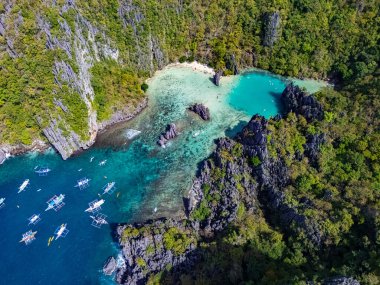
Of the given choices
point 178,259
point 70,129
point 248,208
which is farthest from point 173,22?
point 178,259

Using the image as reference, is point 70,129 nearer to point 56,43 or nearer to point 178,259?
point 56,43

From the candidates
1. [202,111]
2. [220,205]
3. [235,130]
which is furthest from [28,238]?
[235,130]

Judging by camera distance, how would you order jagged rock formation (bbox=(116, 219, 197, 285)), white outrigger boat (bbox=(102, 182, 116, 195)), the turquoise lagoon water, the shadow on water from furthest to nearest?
the shadow on water
white outrigger boat (bbox=(102, 182, 116, 195))
the turquoise lagoon water
jagged rock formation (bbox=(116, 219, 197, 285))

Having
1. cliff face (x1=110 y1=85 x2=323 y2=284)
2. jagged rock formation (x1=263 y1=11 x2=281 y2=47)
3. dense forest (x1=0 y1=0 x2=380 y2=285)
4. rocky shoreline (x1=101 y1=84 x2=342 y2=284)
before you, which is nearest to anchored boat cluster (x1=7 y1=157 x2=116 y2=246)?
cliff face (x1=110 y1=85 x2=323 y2=284)

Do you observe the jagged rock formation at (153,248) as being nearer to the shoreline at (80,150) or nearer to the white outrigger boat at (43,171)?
the white outrigger boat at (43,171)

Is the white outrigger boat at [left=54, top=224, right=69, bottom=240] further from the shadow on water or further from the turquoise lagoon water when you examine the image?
the shadow on water

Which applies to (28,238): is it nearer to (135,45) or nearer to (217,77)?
(135,45)
